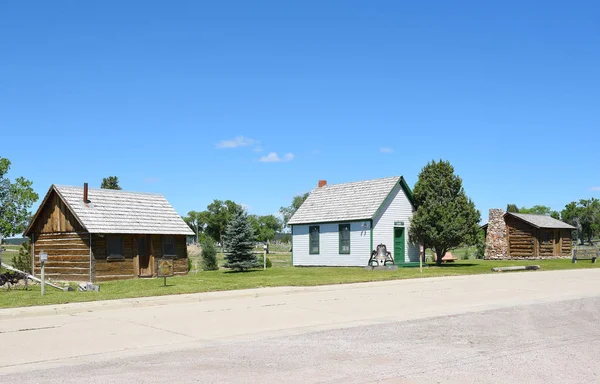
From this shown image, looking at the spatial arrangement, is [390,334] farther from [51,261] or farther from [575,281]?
[51,261]

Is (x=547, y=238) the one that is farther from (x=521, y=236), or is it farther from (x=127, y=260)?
(x=127, y=260)

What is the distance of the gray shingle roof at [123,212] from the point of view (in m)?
30.2

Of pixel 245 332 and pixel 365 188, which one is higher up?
pixel 365 188

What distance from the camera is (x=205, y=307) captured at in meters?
16.0

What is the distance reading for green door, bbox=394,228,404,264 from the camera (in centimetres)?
3794

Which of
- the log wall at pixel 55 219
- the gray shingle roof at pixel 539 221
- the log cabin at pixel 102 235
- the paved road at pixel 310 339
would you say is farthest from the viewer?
the gray shingle roof at pixel 539 221

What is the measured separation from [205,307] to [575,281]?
1544 cm

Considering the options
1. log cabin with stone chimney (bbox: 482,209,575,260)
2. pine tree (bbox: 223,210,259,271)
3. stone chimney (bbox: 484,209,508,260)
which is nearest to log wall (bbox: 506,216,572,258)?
log cabin with stone chimney (bbox: 482,209,575,260)

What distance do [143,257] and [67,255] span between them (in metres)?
3.74

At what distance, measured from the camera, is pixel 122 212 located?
105 ft

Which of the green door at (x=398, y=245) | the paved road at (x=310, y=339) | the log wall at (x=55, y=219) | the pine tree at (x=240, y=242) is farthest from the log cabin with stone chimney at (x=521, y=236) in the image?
the log wall at (x=55, y=219)

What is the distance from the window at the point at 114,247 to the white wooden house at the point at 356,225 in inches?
519

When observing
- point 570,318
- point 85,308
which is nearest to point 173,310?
point 85,308

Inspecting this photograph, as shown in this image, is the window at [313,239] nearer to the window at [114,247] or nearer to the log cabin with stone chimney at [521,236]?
the window at [114,247]
